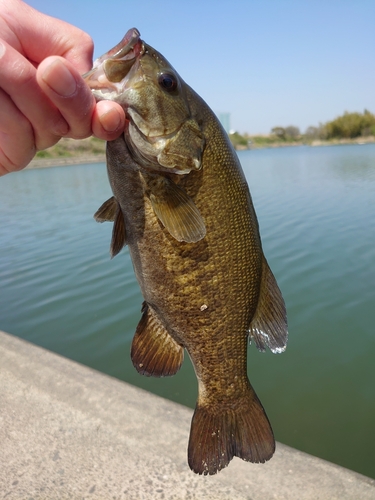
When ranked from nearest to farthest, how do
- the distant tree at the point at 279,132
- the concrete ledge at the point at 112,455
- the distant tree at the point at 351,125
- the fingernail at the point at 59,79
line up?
1. the fingernail at the point at 59,79
2. the concrete ledge at the point at 112,455
3. the distant tree at the point at 351,125
4. the distant tree at the point at 279,132

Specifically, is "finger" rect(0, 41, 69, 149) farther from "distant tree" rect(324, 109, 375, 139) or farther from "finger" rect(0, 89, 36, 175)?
"distant tree" rect(324, 109, 375, 139)

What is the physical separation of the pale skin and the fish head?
102 millimetres

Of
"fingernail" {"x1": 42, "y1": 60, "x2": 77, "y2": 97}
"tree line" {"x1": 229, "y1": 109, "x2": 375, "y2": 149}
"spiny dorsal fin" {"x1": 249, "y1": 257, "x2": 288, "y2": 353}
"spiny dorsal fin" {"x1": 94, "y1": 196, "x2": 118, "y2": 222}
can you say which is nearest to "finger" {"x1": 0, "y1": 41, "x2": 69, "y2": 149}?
"fingernail" {"x1": 42, "y1": 60, "x2": 77, "y2": 97}

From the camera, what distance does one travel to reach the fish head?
5.74 ft

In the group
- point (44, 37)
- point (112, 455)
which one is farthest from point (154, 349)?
point (112, 455)

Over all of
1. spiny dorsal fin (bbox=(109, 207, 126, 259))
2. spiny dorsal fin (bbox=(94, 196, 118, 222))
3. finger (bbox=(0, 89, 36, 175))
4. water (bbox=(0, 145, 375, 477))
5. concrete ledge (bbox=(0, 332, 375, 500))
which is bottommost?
water (bbox=(0, 145, 375, 477))

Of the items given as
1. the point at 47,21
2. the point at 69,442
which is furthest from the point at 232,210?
the point at 69,442

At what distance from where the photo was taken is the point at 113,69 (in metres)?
1.73

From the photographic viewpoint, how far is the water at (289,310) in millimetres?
5418

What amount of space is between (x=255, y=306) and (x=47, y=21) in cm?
Answer: 165

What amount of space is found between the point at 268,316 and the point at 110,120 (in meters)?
1.23

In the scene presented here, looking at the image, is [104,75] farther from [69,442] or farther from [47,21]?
[69,442]

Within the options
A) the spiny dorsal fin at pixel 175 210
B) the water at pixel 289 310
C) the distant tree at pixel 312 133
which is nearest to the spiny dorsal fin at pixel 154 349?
the spiny dorsal fin at pixel 175 210

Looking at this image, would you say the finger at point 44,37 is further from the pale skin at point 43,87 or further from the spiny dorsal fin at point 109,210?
the spiny dorsal fin at point 109,210
